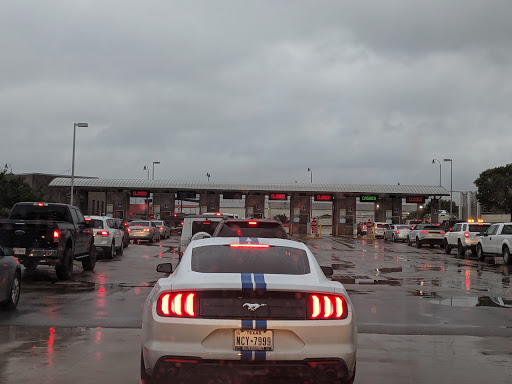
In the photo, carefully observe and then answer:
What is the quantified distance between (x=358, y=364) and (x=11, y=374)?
3.85 metres

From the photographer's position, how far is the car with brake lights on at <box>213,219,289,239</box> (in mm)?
12586

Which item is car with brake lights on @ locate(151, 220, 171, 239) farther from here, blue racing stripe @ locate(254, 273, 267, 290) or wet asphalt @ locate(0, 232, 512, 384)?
blue racing stripe @ locate(254, 273, 267, 290)

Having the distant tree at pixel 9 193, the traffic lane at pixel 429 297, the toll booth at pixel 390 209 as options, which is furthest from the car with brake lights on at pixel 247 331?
the toll booth at pixel 390 209

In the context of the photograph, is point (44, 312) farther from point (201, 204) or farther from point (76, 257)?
point (201, 204)

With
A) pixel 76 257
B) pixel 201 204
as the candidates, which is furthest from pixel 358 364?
pixel 201 204

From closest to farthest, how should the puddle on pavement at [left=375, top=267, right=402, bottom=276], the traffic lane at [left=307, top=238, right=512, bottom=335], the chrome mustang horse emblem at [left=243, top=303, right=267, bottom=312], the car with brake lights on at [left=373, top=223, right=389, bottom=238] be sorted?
1. the chrome mustang horse emblem at [left=243, top=303, right=267, bottom=312]
2. the traffic lane at [left=307, top=238, right=512, bottom=335]
3. the puddle on pavement at [left=375, top=267, right=402, bottom=276]
4. the car with brake lights on at [left=373, top=223, right=389, bottom=238]

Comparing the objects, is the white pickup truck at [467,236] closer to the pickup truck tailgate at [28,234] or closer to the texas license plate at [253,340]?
the pickup truck tailgate at [28,234]

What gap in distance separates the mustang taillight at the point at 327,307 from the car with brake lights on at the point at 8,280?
260 inches

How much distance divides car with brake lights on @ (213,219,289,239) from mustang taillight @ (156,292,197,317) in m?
7.25

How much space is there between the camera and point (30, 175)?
65.1 m

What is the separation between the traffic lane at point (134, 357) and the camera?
20.7 feet

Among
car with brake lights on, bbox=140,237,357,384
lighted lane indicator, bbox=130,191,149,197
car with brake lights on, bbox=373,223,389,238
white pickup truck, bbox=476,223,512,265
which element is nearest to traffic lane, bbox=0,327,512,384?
car with brake lights on, bbox=140,237,357,384

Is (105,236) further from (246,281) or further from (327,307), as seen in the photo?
(327,307)

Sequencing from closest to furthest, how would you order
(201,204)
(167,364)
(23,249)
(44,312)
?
1. (167,364)
2. (44,312)
3. (23,249)
4. (201,204)
